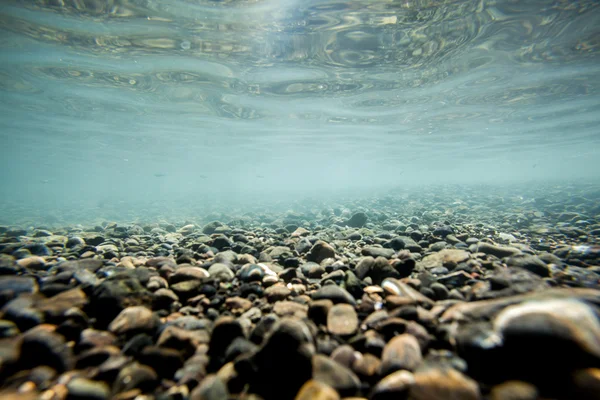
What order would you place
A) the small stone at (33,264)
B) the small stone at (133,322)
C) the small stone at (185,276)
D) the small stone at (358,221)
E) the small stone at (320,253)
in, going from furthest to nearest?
the small stone at (358,221)
the small stone at (320,253)
the small stone at (33,264)
the small stone at (185,276)
the small stone at (133,322)

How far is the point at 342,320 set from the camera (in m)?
2.07

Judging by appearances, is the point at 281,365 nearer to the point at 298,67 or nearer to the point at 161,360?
the point at 161,360

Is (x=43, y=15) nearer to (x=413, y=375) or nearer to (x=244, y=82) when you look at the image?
(x=244, y=82)

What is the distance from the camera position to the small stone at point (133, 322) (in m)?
1.94

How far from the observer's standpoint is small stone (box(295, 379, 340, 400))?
134 cm

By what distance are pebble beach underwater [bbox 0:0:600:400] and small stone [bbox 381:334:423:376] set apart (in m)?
0.01

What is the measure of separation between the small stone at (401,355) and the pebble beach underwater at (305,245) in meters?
0.01

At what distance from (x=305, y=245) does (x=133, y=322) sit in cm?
322

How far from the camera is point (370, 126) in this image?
22438 mm

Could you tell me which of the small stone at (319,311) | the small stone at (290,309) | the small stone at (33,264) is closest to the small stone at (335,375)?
the small stone at (319,311)

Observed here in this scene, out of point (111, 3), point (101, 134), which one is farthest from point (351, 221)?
point (101, 134)

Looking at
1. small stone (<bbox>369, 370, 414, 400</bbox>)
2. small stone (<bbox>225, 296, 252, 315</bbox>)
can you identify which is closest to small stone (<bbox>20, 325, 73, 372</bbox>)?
small stone (<bbox>225, 296, 252, 315</bbox>)

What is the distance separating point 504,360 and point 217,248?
4406mm

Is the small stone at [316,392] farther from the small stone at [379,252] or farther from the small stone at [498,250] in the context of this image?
the small stone at [498,250]
